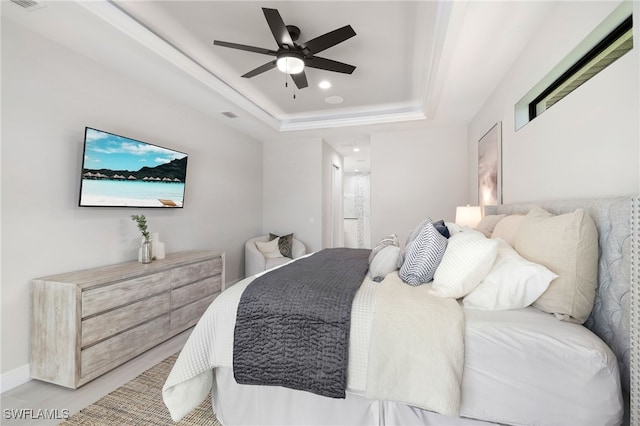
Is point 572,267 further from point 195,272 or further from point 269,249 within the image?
point 269,249

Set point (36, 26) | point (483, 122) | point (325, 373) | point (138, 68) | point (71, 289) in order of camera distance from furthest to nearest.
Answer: point (483, 122) → point (138, 68) → point (36, 26) → point (71, 289) → point (325, 373)

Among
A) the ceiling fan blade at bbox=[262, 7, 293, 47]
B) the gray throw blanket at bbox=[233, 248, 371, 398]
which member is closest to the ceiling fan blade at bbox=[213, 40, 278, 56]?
the ceiling fan blade at bbox=[262, 7, 293, 47]

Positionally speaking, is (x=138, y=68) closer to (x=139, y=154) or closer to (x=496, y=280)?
(x=139, y=154)

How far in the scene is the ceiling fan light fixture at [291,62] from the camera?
2352 mm

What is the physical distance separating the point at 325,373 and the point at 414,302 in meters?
0.52

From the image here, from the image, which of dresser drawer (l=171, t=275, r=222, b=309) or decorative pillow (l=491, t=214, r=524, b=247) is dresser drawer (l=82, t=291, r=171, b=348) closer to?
dresser drawer (l=171, t=275, r=222, b=309)

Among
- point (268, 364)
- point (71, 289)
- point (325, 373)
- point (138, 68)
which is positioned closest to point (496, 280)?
point (325, 373)

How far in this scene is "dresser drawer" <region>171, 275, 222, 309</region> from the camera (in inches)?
107

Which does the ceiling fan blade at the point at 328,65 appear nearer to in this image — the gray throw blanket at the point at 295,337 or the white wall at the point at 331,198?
the gray throw blanket at the point at 295,337

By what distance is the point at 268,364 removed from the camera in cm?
137

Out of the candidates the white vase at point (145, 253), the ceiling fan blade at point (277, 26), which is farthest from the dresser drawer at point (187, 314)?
the ceiling fan blade at point (277, 26)

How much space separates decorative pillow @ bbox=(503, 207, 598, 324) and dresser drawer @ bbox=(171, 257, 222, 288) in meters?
2.77

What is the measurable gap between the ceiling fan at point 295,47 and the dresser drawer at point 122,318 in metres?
2.16

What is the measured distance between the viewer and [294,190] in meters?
5.28
